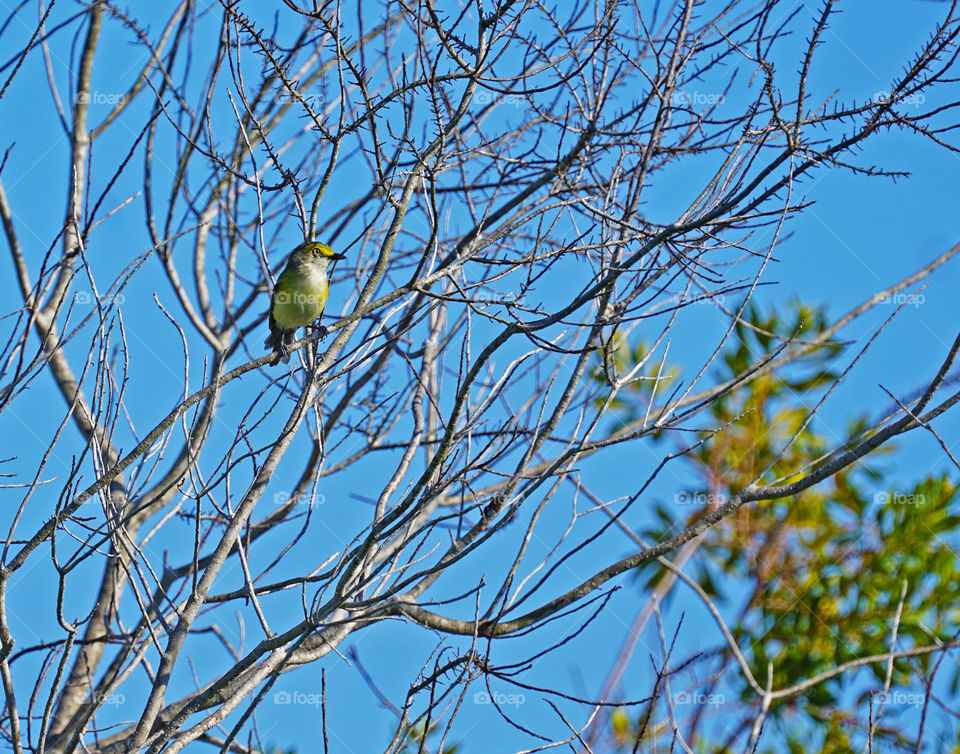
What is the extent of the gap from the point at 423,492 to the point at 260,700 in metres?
0.78

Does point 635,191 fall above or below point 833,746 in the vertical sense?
above

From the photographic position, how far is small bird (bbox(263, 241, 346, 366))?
5383 millimetres

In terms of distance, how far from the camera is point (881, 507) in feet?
19.2

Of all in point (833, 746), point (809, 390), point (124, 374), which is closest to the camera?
point (124, 374)

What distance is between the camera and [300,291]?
214 inches

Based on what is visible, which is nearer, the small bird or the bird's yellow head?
the bird's yellow head

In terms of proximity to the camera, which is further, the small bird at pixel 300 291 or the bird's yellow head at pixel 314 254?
the small bird at pixel 300 291

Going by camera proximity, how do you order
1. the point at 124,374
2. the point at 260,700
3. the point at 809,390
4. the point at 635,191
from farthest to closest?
the point at 809,390 → the point at 635,191 → the point at 124,374 → the point at 260,700

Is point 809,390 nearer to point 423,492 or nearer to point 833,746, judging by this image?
point 833,746

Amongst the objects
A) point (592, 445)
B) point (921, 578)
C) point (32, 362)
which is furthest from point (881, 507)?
point (32, 362)

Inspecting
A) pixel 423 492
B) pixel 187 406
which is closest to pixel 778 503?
pixel 423 492

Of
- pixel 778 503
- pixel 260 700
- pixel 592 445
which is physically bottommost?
pixel 260 700

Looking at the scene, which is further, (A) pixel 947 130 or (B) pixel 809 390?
(B) pixel 809 390

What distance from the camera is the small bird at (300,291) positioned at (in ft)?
17.7
